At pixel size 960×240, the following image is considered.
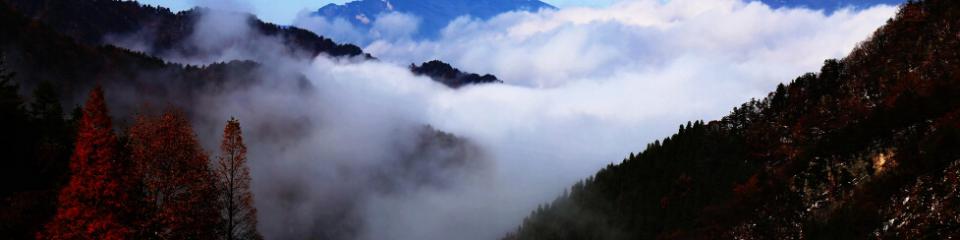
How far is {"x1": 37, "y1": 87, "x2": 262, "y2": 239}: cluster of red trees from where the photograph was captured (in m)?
38.1

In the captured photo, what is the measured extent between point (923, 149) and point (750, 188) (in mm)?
60796

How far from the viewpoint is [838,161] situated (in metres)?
89.4

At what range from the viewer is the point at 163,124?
39719 mm

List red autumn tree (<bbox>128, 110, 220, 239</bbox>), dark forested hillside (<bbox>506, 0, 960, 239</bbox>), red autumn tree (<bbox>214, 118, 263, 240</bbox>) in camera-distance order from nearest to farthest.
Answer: red autumn tree (<bbox>128, 110, 220, 239</bbox>), red autumn tree (<bbox>214, 118, 263, 240</bbox>), dark forested hillside (<bbox>506, 0, 960, 239</bbox>)

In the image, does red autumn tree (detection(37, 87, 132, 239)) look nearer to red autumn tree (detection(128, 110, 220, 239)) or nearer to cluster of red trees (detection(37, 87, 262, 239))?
cluster of red trees (detection(37, 87, 262, 239))

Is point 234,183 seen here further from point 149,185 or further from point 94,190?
point 94,190

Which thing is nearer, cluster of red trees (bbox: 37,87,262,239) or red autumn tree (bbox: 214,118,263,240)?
cluster of red trees (bbox: 37,87,262,239)

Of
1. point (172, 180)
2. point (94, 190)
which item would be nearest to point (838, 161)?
point (172, 180)

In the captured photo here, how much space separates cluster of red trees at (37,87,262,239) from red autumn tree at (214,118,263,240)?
0.20 feet

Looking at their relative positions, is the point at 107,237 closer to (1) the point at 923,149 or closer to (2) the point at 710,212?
(1) the point at 923,149

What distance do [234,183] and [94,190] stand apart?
7822mm

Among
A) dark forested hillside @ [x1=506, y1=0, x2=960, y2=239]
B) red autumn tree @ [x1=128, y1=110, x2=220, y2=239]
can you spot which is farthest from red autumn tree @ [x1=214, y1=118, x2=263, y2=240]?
A: dark forested hillside @ [x1=506, y1=0, x2=960, y2=239]

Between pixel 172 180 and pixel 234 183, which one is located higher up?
pixel 172 180

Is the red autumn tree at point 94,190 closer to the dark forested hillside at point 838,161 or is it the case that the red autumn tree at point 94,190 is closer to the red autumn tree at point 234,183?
the red autumn tree at point 234,183
